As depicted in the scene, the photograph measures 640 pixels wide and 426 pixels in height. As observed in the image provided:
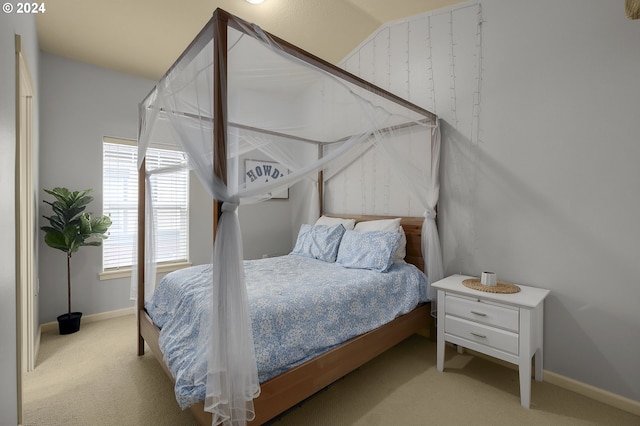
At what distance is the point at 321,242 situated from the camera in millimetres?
3227

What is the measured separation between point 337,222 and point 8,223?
8.82ft

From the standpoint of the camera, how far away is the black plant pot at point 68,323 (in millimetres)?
2939

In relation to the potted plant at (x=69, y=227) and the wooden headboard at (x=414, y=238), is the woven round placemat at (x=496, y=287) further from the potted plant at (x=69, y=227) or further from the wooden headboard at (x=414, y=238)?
the potted plant at (x=69, y=227)

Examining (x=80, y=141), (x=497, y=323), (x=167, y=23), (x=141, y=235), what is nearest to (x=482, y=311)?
(x=497, y=323)

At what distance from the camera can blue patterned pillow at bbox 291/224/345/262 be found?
3132 mm

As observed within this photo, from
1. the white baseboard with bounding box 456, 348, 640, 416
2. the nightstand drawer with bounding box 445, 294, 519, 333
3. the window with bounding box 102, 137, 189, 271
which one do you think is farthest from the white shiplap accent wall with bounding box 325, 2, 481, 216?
the window with bounding box 102, 137, 189, 271

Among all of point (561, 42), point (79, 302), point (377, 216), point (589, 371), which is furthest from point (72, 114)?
point (589, 371)

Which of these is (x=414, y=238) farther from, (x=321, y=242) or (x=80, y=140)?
(x=80, y=140)

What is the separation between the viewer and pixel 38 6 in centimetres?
238

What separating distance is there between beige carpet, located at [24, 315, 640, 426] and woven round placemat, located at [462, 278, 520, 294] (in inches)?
28.0

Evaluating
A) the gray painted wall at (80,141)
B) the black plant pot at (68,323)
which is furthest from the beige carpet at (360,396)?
the gray painted wall at (80,141)

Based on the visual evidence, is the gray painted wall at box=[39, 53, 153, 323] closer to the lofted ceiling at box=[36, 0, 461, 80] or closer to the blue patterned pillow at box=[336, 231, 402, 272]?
the lofted ceiling at box=[36, 0, 461, 80]

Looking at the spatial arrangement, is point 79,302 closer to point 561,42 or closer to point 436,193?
point 436,193

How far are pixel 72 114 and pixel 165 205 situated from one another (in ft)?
4.23
